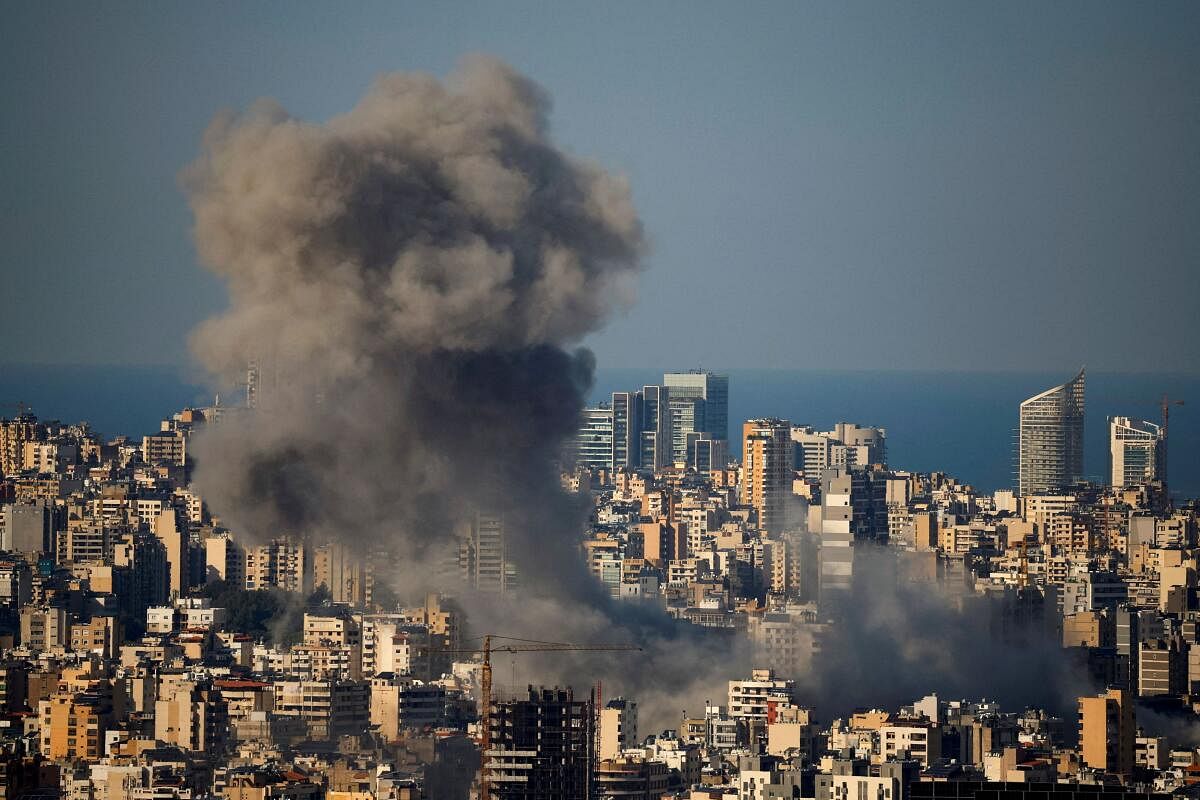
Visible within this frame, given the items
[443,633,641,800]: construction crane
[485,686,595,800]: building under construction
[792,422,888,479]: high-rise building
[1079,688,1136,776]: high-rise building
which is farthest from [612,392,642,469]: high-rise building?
[485,686,595,800]: building under construction

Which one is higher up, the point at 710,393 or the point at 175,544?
the point at 710,393

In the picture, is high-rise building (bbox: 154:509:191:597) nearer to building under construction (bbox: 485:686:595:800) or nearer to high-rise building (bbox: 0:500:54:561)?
high-rise building (bbox: 0:500:54:561)

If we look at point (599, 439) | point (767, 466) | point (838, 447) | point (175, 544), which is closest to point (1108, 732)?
point (175, 544)

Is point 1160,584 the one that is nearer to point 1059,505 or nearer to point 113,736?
point 1059,505

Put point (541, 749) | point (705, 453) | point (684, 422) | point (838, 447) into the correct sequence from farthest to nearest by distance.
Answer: point (684, 422) → point (705, 453) → point (838, 447) → point (541, 749)

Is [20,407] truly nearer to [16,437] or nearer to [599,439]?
[16,437]

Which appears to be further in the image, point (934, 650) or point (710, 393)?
point (710, 393)

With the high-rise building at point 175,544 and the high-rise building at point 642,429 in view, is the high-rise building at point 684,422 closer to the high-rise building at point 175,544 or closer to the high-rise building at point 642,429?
the high-rise building at point 642,429
